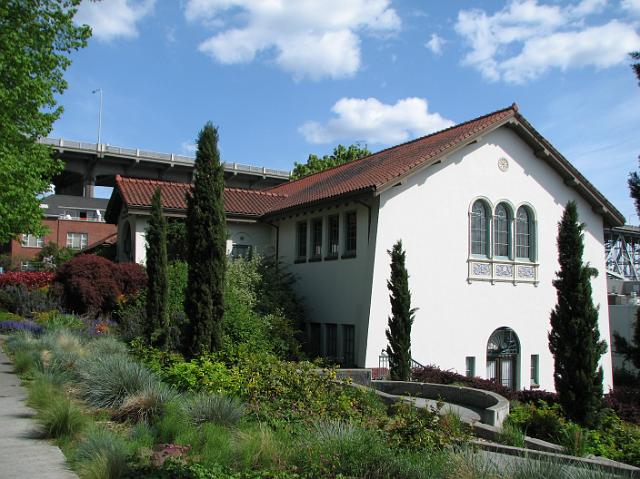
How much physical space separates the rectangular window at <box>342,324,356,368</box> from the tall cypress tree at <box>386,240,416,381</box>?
9.85 feet

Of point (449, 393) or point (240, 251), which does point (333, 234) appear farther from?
point (449, 393)

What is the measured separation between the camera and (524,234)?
2317 centimetres

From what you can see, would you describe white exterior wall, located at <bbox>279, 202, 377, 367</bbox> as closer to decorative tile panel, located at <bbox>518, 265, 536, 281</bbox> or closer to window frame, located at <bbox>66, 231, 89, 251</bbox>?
decorative tile panel, located at <bbox>518, 265, 536, 281</bbox>

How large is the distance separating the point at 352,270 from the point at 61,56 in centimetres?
1103

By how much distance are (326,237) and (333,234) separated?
0.86ft

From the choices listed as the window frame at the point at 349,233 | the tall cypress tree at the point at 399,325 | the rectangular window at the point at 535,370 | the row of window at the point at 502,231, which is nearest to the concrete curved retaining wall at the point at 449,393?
the tall cypress tree at the point at 399,325

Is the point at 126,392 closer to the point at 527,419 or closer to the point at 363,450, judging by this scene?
the point at 363,450

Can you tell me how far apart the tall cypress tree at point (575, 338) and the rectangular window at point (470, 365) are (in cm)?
768

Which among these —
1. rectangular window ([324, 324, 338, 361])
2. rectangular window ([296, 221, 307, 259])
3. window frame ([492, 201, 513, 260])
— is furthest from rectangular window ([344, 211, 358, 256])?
window frame ([492, 201, 513, 260])

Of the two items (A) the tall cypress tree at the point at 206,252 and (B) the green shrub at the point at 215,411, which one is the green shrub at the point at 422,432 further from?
(A) the tall cypress tree at the point at 206,252

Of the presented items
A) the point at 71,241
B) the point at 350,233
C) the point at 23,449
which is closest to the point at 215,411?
the point at 23,449

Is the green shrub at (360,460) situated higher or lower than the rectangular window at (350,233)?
lower

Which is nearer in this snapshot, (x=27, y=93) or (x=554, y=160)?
(x=27, y=93)

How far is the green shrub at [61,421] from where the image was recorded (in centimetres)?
823
